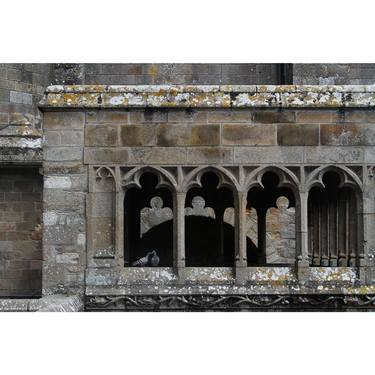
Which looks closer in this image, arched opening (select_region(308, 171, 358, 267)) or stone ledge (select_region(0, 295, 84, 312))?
stone ledge (select_region(0, 295, 84, 312))

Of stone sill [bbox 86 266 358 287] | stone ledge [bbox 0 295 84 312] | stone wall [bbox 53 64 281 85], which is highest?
stone wall [bbox 53 64 281 85]

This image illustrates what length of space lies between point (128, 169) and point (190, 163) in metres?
0.64

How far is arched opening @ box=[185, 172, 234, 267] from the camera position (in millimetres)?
11563

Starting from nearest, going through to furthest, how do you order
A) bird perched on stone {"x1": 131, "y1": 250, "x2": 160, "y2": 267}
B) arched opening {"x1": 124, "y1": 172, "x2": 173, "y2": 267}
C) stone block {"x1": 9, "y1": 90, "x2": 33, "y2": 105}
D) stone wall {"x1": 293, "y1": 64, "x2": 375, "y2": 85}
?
bird perched on stone {"x1": 131, "y1": 250, "x2": 160, "y2": 267}
arched opening {"x1": 124, "y1": 172, "x2": 173, "y2": 267}
stone wall {"x1": 293, "y1": 64, "x2": 375, "y2": 85}
stone block {"x1": 9, "y1": 90, "x2": 33, "y2": 105}

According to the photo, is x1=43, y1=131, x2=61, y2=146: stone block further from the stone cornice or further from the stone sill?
the stone sill

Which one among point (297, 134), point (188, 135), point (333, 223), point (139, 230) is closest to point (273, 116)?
point (297, 134)

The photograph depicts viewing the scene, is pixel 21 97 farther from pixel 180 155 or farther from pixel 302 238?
pixel 302 238

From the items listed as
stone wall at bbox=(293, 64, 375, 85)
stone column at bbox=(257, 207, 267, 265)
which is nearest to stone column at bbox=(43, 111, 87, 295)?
stone column at bbox=(257, 207, 267, 265)

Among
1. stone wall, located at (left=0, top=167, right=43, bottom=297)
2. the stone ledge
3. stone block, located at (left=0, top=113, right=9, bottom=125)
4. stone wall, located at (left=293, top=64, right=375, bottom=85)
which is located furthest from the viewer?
stone block, located at (left=0, top=113, right=9, bottom=125)

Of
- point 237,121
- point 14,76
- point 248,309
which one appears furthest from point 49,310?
point 14,76

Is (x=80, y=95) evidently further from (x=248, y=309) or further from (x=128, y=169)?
(x=248, y=309)

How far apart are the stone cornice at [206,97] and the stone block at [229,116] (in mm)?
74

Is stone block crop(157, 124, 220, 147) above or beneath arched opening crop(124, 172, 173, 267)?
above

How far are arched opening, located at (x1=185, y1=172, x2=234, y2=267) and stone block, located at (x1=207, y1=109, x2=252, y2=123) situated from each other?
1.96 m
